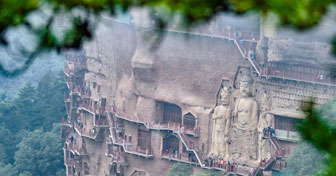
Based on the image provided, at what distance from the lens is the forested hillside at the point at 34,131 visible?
133 feet

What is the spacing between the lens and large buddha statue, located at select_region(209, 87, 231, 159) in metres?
28.2

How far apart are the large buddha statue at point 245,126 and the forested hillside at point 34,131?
14752 mm

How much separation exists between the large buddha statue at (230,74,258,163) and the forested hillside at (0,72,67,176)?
1475cm

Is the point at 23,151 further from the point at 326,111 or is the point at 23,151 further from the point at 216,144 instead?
the point at 326,111

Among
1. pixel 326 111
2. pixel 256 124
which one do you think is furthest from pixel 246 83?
pixel 326 111

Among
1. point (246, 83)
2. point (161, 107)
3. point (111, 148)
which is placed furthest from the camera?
point (111, 148)

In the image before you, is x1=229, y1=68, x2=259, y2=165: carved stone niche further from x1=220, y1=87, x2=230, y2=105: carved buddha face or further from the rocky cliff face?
x1=220, y1=87, x2=230, y2=105: carved buddha face

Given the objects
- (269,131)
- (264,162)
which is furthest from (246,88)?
(264,162)

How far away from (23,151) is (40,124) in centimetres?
508

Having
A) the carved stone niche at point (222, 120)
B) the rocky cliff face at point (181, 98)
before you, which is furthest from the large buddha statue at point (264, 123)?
the carved stone niche at point (222, 120)

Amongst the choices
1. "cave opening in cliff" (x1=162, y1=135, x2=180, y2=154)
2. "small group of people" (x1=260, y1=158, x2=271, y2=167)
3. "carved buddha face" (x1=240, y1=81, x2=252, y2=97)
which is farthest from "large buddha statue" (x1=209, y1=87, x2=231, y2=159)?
"cave opening in cliff" (x1=162, y1=135, x2=180, y2=154)

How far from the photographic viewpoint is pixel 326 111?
22.6m

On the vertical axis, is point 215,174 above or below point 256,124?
below

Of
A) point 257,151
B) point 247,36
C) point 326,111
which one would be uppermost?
point 247,36
